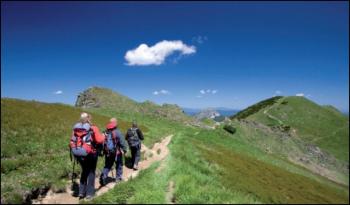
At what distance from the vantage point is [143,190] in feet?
44.9

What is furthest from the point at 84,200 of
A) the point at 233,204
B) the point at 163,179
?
the point at 233,204

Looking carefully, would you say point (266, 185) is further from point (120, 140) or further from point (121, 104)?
point (121, 104)

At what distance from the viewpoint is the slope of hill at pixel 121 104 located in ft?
218

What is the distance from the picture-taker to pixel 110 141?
1666 centimetres

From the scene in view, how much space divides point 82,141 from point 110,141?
11.9 feet

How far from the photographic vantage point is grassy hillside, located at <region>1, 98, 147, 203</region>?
46.8 ft

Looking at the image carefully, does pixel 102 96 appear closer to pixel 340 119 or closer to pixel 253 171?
pixel 253 171

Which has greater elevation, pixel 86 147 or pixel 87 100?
pixel 87 100

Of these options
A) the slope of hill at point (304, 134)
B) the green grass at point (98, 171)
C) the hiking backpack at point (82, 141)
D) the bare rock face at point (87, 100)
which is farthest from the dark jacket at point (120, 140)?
the slope of hill at point (304, 134)

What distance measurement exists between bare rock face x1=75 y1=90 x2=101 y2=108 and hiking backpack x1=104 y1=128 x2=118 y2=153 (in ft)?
166

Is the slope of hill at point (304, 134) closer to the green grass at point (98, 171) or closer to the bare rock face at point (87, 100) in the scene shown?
the bare rock face at point (87, 100)

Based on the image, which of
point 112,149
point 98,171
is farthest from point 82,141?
point 98,171

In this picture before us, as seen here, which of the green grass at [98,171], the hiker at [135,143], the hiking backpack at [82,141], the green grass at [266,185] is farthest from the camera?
the green grass at [266,185]

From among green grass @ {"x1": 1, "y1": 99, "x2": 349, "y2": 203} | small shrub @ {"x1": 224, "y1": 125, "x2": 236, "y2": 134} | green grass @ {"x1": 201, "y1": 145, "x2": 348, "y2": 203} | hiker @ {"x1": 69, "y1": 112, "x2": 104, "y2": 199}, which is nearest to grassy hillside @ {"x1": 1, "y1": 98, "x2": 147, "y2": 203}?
green grass @ {"x1": 1, "y1": 99, "x2": 349, "y2": 203}
